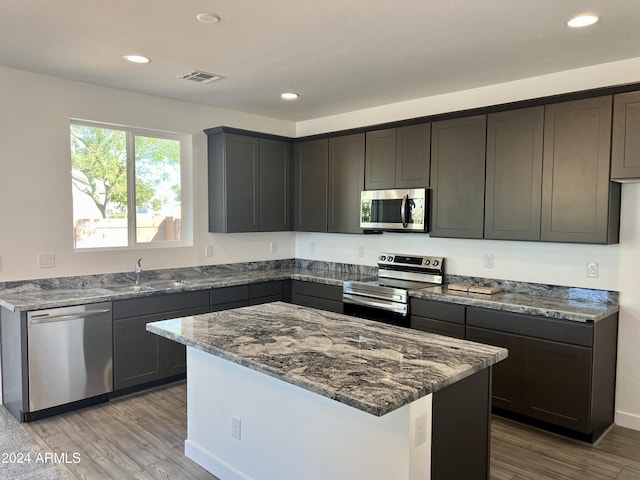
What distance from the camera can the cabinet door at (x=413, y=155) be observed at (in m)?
4.09

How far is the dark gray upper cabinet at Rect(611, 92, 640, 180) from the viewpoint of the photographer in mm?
2975

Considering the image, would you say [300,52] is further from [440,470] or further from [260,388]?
[440,470]

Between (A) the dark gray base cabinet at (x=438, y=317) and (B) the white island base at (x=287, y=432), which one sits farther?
(A) the dark gray base cabinet at (x=438, y=317)

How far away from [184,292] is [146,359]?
62cm

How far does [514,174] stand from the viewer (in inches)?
140

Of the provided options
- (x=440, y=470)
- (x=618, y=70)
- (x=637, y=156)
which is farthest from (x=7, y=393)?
(x=618, y=70)

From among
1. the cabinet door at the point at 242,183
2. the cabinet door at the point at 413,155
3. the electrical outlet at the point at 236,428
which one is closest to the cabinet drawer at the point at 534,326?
the cabinet door at the point at 413,155

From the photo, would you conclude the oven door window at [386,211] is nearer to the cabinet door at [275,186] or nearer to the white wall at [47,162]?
the cabinet door at [275,186]

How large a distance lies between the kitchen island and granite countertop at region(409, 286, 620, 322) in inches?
46.7

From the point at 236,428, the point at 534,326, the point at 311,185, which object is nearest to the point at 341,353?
the point at 236,428

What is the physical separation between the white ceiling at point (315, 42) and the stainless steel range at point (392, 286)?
5.17 ft

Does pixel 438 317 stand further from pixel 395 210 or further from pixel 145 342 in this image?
pixel 145 342

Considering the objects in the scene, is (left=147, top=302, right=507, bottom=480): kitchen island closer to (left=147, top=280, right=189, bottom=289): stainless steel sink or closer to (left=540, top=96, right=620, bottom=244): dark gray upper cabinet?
(left=147, top=280, right=189, bottom=289): stainless steel sink

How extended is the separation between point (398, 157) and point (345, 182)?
2.24ft
